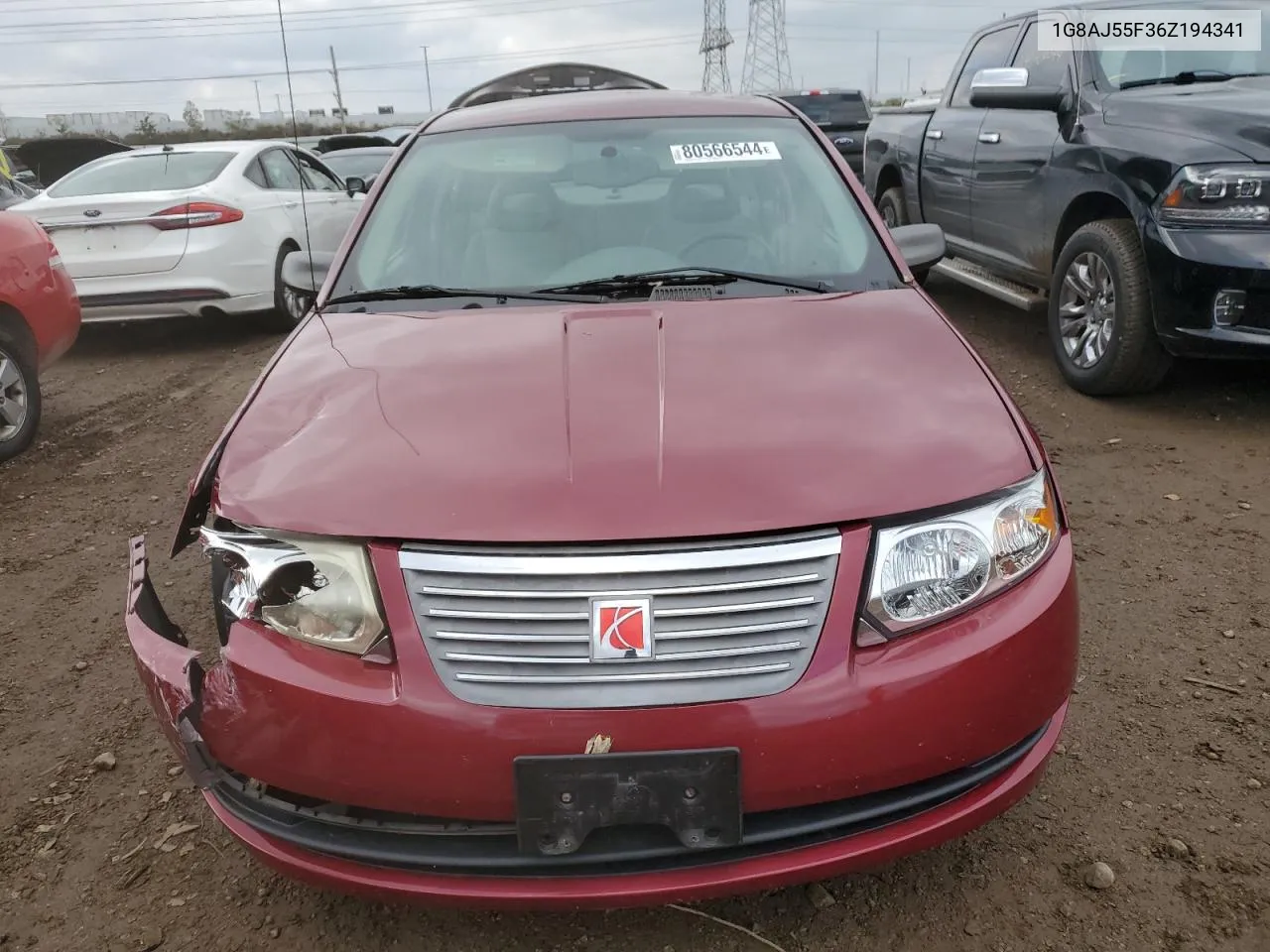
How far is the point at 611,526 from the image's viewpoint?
1.59m

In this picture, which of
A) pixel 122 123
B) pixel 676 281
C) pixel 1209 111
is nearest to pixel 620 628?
pixel 676 281

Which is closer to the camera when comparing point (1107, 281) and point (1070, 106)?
point (1107, 281)

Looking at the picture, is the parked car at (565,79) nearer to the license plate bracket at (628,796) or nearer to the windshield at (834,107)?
the license plate bracket at (628,796)

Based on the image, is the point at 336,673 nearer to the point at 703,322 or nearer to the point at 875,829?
the point at 875,829

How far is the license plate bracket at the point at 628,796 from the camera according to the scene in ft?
4.97

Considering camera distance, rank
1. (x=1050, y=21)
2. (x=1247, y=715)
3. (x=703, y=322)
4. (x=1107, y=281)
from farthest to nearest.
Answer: (x=1050, y=21)
(x=1107, y=281)
(x=1247, y=715)
(x=703, y=322)

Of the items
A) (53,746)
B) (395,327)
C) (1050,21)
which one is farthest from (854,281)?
(1050,21)

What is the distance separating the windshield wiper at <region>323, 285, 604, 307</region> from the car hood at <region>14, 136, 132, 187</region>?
11.3 meters

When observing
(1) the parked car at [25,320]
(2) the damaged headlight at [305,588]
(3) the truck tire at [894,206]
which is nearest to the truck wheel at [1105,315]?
(3) the truck tire at [894,206]

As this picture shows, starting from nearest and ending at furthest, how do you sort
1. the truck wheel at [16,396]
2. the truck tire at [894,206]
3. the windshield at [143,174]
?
the truck wheel at [16,396], the windshield at [143,174], the truck tire at [894,206]

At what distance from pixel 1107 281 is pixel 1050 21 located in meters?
1.91

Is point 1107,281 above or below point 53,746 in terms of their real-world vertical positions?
above

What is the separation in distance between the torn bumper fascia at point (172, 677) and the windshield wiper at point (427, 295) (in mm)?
946

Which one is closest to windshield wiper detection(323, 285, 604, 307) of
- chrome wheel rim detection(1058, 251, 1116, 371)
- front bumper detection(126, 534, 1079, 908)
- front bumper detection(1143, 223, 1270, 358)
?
front bumper detection(126, 534, 1079, 908)
